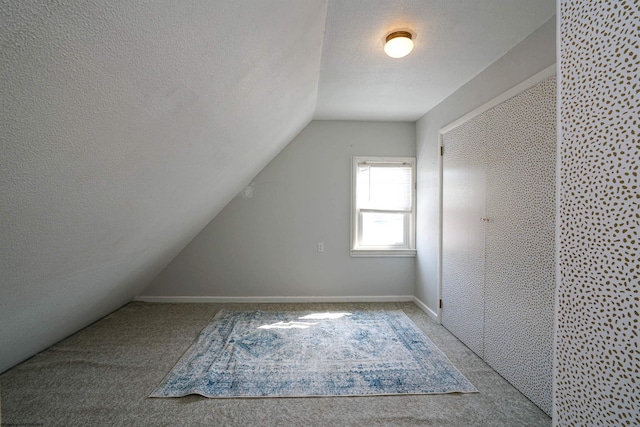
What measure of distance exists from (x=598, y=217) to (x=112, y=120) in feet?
4.69

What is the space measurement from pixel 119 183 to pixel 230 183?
1.71 m

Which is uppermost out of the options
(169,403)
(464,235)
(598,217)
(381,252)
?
(598,217)

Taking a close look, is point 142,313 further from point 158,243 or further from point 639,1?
point 639,1

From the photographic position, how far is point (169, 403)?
1949mm

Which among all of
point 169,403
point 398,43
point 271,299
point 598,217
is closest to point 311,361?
point 169,403

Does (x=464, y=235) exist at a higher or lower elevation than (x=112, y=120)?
lower

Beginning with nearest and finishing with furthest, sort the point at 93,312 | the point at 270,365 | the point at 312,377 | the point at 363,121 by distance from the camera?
the point at 312,377 → the point at 270,365 → the point at 93,312 → the point at 363,121

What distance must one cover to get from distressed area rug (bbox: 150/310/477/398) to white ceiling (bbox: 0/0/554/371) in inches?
38.2

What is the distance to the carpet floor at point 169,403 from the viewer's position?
5.90ft

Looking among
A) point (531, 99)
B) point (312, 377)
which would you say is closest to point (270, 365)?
point (312, 377)

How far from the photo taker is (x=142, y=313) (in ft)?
11.5

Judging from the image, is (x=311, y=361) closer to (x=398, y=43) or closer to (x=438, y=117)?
(x=398, y=43)

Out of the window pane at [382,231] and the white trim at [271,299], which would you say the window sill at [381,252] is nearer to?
the window pane at [382,231]

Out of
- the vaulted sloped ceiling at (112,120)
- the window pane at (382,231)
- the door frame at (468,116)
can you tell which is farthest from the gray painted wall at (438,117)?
the vaulted sloped ceiling at (112,120)
